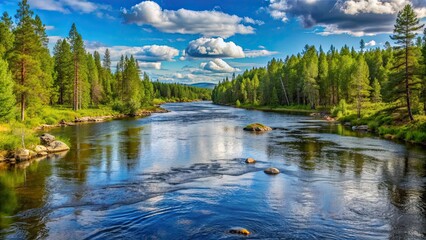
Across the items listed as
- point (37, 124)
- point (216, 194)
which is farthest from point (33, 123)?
point (216, 194)

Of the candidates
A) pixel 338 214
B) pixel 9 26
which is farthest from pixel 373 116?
pixel 9 26

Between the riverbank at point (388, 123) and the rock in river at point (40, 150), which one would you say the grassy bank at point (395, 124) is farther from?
the rock in river at point (40, 150)

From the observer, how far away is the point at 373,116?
58938mm

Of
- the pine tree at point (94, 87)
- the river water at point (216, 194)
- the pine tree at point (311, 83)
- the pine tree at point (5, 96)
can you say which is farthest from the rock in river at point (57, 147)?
the pine tree at point (311, 83)

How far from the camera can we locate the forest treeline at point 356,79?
4684cm

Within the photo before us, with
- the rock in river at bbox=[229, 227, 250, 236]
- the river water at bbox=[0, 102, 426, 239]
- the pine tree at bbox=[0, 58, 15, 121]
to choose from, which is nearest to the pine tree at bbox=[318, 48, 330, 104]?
the river water at bbox=[0, 102, 426, 239]

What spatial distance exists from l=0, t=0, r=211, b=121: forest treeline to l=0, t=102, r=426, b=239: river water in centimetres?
2116

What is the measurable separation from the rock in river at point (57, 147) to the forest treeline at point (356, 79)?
135ft

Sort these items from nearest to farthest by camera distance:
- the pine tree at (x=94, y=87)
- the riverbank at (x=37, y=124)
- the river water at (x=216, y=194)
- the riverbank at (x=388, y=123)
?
1. the river water at (x=216, y=194)
2. the riverbank at (x=37, y=124)
3. the riverbank at (x=388, y=123)
4. the pine tree at (x=94, y=87)

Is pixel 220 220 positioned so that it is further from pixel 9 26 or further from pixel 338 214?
pixel 9 26

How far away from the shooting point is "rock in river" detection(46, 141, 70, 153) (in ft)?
115

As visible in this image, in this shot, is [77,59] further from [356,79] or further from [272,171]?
[272,171]

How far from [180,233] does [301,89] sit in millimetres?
106300

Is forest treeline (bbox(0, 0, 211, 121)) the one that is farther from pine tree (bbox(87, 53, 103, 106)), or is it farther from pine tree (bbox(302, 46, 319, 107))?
pine tree (bbox(302, 46, 319, 107))
